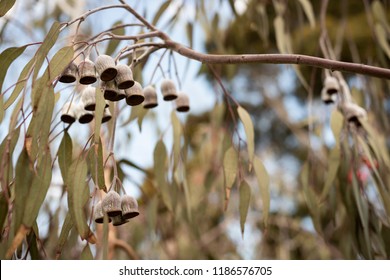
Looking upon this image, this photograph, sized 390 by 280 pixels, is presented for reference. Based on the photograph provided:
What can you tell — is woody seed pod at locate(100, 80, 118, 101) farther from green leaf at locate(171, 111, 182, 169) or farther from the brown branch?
green leaf at locate(171, 111, 182, 169)

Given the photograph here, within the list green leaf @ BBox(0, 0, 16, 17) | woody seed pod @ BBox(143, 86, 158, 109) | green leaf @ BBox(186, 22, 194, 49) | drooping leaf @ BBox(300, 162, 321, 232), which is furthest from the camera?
green leaf @ BBox(186, 22, 194, 49)

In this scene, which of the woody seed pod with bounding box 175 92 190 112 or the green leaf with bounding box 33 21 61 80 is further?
the woody seed pod with bounding box 175 92 190 112

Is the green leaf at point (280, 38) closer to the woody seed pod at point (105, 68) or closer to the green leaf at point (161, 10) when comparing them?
the green leaf at point (161, 10)

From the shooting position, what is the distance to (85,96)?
40.9 inches

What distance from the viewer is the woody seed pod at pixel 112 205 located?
0.96 meters

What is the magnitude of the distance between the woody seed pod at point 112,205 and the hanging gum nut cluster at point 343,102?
0.75m

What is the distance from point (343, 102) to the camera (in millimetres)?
1580

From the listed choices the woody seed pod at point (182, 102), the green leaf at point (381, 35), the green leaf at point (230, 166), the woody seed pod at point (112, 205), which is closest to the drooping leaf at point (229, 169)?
the green leaf at point (230, 166)

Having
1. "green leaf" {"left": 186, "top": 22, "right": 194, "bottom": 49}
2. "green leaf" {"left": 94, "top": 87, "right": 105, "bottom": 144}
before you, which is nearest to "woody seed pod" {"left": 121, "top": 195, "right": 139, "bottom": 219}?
"green leaf" {"left": 94, "top": 87, "right": 105, "bottom": 144}

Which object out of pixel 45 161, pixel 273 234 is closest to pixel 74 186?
pixel 45 161

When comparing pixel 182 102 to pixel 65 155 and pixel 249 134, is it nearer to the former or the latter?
pixel 249 134

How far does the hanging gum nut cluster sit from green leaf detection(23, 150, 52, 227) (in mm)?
834

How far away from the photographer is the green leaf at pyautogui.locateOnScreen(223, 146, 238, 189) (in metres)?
1.31

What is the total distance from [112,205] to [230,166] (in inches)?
17.9
